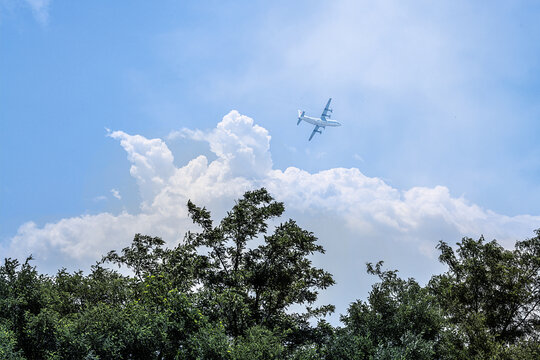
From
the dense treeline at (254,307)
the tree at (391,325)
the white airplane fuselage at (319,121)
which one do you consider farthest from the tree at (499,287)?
the white airplane fuselage at (319,121)

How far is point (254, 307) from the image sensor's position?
30844mm

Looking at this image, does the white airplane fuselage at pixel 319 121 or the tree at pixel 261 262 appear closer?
the tree at pixel 261 262

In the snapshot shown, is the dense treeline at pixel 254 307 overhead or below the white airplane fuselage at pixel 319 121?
below

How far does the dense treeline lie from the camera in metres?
22.9

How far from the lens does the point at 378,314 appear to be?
27.8m

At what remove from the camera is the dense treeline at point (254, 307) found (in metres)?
22.9

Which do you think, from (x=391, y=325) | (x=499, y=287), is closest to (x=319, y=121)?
(x=499, y=287)

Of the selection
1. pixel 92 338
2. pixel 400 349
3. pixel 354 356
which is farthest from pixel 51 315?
pixel 400 349

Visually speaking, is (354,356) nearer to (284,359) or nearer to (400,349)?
(400,349)

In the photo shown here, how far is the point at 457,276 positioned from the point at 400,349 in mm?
15898

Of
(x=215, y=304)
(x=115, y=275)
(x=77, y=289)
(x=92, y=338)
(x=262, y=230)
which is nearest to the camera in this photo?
(x=92, y=338)

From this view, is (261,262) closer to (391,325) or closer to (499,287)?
(391,325)

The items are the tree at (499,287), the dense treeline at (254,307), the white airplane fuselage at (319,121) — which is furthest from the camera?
the white airplane fuselage at (319,121)

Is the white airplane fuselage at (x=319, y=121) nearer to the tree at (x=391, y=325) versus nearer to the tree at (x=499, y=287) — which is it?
the tree at (x=499, y=287)
